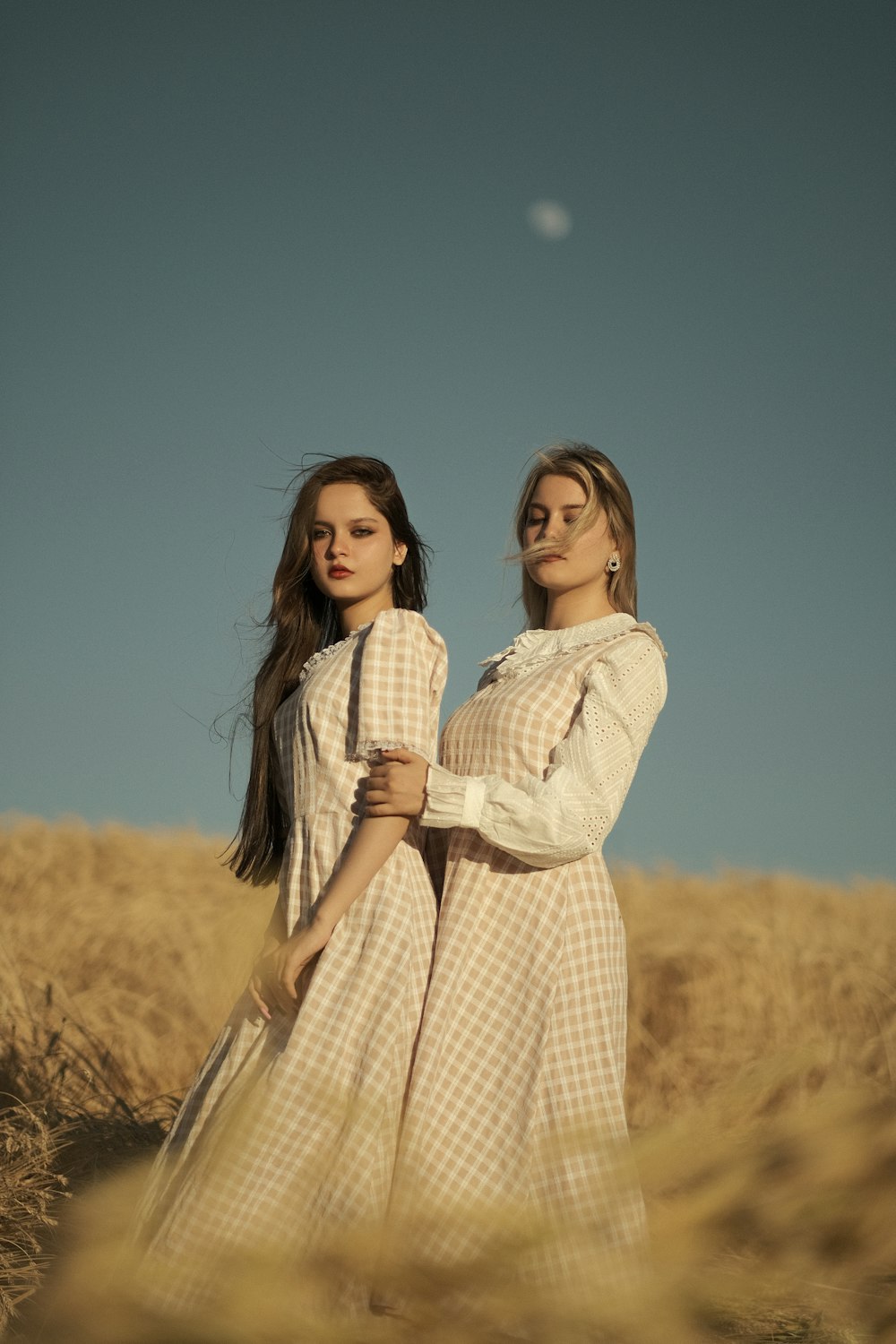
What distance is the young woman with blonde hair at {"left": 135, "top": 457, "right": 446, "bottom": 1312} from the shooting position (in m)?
2.16

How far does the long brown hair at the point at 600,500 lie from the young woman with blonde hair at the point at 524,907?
0.51ft

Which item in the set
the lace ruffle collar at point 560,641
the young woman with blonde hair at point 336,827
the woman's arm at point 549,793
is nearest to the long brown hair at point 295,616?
the young woman with blonde hair at point 336,827

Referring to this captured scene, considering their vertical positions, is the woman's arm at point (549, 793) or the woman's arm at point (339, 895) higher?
the woman's arm at point (549, 793)

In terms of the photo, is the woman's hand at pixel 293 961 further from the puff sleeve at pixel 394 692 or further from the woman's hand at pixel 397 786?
the puff sleeve at pixel 394 692

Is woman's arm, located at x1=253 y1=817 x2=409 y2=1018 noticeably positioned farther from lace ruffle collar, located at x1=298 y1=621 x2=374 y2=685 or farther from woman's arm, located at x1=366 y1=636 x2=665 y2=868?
lace ruffle collar, located at x1=298 y1=621 x2=374 y2=685

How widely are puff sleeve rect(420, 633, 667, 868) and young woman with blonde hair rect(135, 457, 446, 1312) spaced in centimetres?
13

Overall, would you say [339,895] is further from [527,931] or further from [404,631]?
[404,631]

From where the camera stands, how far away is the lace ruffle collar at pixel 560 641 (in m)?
2.68

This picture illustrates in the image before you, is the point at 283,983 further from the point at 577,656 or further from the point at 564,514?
the point at 564,514

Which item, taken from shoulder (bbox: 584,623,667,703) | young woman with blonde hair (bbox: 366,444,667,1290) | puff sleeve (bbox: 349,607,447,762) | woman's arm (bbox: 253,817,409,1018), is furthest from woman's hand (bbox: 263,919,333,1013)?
shoulder (bbox: 584,623,667,703)

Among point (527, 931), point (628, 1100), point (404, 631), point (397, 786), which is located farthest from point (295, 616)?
point (628, 1100)

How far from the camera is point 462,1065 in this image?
7.20ft

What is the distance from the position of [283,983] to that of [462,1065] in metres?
0.36

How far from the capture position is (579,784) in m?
2.32
